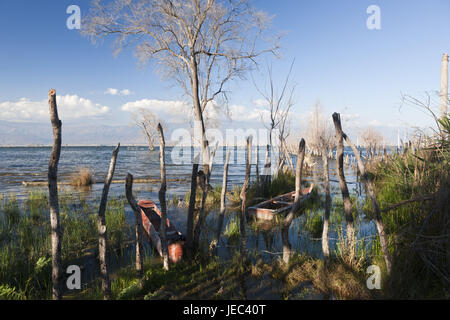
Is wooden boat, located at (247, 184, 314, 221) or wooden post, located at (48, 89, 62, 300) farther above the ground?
wooden post, located at (48, 89, 62, 300)

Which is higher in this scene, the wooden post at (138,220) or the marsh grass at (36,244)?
the wooden post at (138,220)

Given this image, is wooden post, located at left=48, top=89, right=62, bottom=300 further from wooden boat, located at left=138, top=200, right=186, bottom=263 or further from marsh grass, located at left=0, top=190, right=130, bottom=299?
wooden boat, located at left=138, top=200, right=186, bottom=263

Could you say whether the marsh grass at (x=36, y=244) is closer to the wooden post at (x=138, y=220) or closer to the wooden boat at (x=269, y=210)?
the wooden post at (x=138, y=220)

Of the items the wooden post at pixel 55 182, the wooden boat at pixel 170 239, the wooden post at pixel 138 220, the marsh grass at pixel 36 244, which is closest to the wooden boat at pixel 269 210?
the wooden boat at pixel 170 239

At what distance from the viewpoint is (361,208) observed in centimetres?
871

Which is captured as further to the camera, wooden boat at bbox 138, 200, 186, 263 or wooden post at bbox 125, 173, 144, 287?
wooden boat at bbox 138, 200, 186, 263

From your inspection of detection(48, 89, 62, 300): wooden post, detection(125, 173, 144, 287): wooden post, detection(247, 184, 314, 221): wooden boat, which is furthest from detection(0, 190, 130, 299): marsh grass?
detection(247, 184, 314, 221): wooden boat

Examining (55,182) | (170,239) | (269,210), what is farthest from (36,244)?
(269,210)

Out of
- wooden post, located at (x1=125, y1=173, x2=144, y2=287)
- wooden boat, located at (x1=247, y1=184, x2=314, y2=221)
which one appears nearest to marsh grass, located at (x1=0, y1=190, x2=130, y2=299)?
wooden post, located at (x1=125, y1=173, x2=144, y2=287)

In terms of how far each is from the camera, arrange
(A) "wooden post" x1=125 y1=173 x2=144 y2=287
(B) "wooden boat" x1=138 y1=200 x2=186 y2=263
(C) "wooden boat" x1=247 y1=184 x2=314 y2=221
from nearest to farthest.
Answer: (A) "wooden post" x1=125 y1=173 x2=144 y2=287 → (B) "wooden boat" x1=138 y1=200 x2=186 y2=263 → (C) "wooden boat" x1=247 y1=184 x2=314 y2=221

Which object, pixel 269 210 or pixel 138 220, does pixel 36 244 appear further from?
pixel 269 210

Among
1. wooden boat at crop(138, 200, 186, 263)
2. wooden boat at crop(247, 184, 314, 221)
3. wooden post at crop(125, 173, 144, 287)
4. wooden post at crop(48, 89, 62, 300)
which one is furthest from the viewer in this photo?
wooden boat at crop(247, 184, 314, 221)

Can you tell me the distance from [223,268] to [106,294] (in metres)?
1.99
